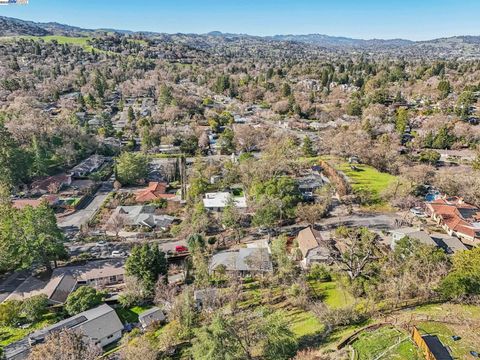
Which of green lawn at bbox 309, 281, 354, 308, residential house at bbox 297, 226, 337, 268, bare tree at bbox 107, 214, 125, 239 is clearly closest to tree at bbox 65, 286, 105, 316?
bare tree at bbox 107, 214, 125, 239

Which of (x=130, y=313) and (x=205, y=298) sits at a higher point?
(x=205, y=298)

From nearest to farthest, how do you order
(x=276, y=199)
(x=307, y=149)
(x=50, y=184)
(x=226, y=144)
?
(x=276, y=199), (x=50, y=184), (x=307, y=149), (x=226, y=144)

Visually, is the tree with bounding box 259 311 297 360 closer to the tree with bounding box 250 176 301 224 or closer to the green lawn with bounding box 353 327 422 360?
the green lawn with bounding box 353 327 422 360

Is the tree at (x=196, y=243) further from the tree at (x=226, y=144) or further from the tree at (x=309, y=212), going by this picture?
the tree at (x=226, y=144)

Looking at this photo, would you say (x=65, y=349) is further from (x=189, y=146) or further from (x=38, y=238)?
(x=189, y=146)

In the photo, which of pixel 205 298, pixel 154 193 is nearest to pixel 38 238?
pixel 205 298

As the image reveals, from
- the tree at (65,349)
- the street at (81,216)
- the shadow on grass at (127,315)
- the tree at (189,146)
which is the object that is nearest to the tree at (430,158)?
the tree at (189,146)

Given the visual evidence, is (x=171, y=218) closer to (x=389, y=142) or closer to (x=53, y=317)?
(x=53, y=317)
